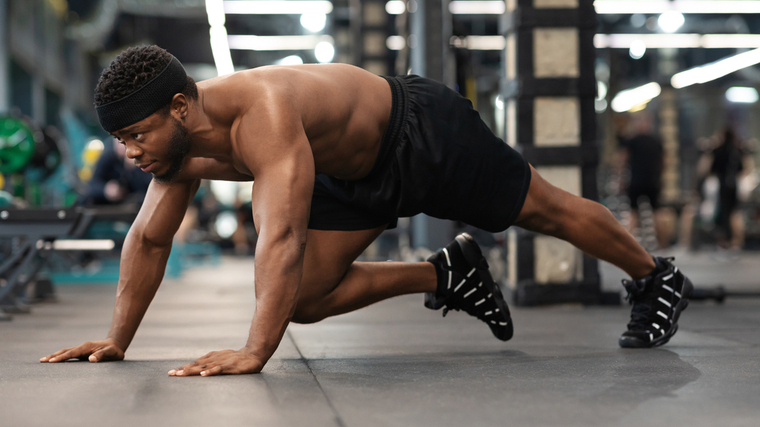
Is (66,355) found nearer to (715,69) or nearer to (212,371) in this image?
(212,371)

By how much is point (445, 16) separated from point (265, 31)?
7935 millimetres

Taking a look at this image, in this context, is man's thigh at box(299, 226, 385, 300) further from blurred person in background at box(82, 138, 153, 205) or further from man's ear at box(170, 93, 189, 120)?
blurred person in background at box(82, 138, 153, 205)

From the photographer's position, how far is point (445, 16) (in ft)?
17.6

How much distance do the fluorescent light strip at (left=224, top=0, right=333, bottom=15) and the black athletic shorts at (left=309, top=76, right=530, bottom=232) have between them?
29.2 feet

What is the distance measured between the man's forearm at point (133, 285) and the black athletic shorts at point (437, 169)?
1.64 feet

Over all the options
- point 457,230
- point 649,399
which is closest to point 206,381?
point 649,399

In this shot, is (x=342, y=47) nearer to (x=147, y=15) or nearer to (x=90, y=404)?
(x=147, y=15)

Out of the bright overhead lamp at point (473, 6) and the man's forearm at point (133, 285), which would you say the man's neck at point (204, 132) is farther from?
the bright overhead lamp at point (473, 6)

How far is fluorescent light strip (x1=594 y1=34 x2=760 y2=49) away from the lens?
12.4 metres

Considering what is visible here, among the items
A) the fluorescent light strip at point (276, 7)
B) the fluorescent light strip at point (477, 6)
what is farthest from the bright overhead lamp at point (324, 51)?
the fluorescent light strip at point (477, 6)

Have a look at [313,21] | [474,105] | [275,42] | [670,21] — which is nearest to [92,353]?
[474,105]

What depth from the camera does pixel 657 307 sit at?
2369 millimetres

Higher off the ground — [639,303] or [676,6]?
[676,6]

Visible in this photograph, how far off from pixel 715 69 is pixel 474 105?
36.8 ft
